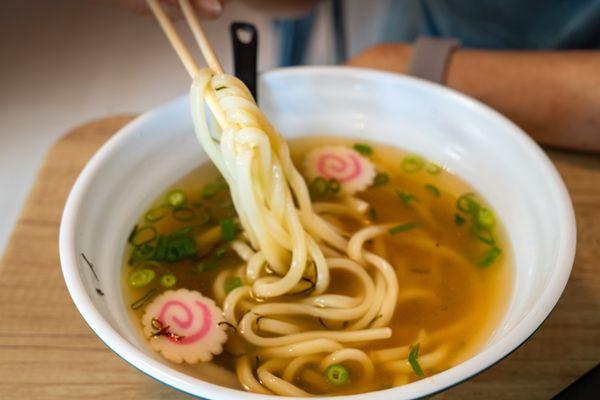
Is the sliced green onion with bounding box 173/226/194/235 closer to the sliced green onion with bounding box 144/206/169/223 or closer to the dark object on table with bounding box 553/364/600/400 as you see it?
the sliced green onion with bounding box 144/206/169/223

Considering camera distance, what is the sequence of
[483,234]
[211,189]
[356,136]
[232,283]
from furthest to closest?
[356,136] → [211,189] → [483,234] → [232,283]

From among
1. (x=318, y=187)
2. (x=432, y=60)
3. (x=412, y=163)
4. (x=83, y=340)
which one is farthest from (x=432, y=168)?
(x=83, y=340)

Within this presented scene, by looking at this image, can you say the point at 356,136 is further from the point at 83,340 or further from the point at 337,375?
the point at 83,340

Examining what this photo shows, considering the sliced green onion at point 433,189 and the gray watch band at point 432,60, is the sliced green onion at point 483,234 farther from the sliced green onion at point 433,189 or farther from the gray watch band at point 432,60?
the gray watch band at point 432,60

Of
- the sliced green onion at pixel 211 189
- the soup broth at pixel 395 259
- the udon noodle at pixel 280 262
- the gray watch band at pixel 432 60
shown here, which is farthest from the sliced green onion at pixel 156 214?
the gray watch band at pixel 432 60

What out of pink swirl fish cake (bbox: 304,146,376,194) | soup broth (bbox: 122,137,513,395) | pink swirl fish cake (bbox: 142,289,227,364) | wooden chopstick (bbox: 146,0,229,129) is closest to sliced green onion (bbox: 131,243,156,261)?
soup broth (bbox: 122,137,513,395)

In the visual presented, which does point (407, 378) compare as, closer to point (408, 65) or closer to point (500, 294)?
point (500, 294)

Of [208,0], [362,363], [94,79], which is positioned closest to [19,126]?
[94,79]
